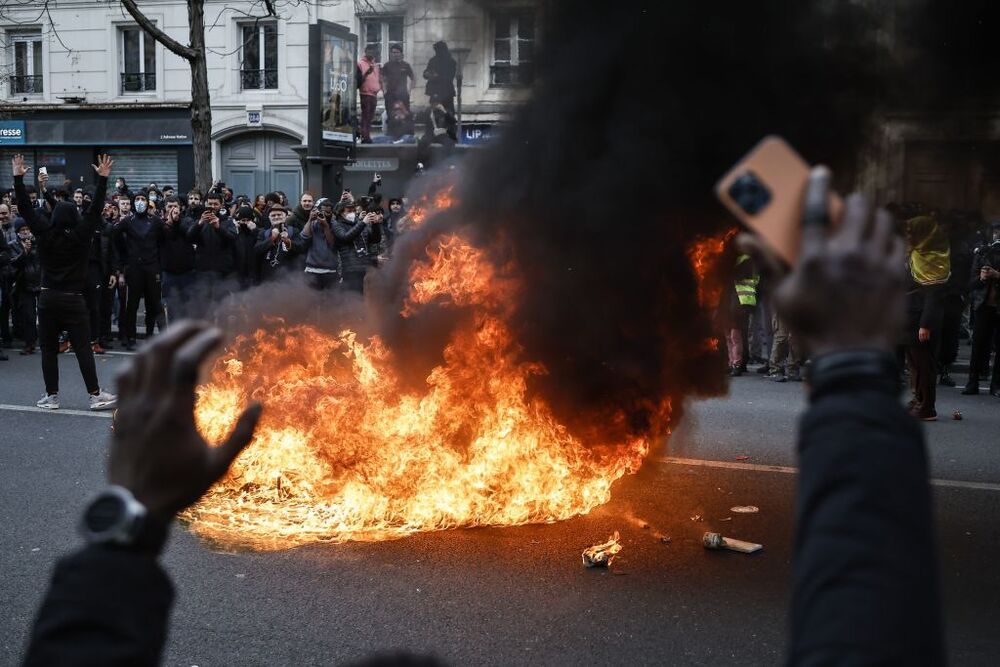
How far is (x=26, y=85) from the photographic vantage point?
27250 millimetres

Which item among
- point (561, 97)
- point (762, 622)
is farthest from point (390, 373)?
point (762, 622)

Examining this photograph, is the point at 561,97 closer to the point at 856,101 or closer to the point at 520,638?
the point at 856,101

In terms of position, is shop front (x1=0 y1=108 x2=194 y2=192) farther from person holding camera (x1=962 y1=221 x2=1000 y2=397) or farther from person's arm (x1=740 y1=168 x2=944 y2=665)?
person's arm (x1=740 y1=168 x2=944 y2=665)

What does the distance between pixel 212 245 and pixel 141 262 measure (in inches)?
36.2

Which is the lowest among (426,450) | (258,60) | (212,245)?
(426,450)

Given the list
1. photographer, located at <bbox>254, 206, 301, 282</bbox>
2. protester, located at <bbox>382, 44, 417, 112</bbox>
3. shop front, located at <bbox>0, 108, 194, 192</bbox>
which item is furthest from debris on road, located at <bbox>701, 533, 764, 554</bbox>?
shop front, located at <bbox>0, 108, 194, 192</bbox>

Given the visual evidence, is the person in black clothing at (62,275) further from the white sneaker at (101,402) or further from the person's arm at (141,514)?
the person's arm at (141,514)

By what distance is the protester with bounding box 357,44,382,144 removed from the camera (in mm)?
12500

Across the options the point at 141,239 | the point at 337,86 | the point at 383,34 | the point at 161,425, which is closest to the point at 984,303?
the point at 383,34

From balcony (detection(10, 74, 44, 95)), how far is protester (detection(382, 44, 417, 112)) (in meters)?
20.1

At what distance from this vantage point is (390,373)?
6.14 metres

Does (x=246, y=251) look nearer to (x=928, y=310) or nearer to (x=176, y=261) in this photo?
(x=176, y=261)

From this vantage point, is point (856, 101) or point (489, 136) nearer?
point (856, 101)

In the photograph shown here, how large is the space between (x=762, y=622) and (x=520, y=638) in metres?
1.03
